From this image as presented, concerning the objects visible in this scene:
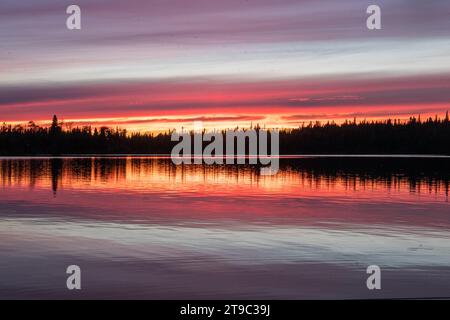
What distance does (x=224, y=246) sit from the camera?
96.0ft

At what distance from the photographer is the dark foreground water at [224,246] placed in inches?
830

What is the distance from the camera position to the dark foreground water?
21.1m

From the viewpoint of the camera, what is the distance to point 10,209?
45844 mm

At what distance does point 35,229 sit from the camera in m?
34.7

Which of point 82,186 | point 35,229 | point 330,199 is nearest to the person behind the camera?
point 35,229

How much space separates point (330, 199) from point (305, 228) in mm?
20864
